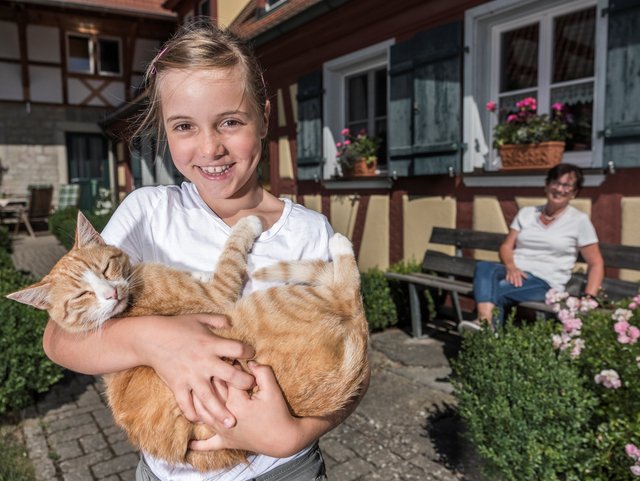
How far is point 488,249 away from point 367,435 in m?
2.96

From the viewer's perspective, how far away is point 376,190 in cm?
789

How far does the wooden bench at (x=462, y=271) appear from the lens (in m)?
4.69

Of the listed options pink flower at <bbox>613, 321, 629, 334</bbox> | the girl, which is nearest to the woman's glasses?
pink flower at <bbox>613, 321, 629, 334</bbox>

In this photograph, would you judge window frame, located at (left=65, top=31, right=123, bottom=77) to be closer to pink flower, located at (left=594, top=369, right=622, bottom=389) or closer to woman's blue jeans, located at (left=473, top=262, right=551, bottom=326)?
woman's blue jeans, located at (left=473, top=262, right=551, bottom=326)

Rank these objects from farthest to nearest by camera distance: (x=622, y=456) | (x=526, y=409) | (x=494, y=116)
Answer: (x=494, y=116) → (x=526, y=409) → (x=622, y=456)

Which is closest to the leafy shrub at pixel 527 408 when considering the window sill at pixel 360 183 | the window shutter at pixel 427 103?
the window shutter at pixel 427 103

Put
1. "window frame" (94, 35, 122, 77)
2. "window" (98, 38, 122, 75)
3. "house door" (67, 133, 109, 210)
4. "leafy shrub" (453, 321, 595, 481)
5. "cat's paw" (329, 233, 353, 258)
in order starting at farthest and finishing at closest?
"house door" (67, 133, 109, 210) → "window" (98, 38, 122, 75) → "window frame" (94, 35, 122, 77) → "leafy shrub" (453, 321, 595, 481) → "cat's paw" (329, 233, 353, 258)

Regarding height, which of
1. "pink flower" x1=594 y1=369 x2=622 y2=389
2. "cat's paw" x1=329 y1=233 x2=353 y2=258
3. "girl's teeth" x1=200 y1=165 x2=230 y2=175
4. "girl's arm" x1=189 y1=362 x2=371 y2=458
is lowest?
"pink flower" x1=594 y1=369 x2=622 y2=389

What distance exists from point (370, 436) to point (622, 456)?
179 cm

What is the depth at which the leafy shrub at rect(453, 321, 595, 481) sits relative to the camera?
282 centimetres

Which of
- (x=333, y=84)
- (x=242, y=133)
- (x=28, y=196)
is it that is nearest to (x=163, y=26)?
(x=28, y=196)

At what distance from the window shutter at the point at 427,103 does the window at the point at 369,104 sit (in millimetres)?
978

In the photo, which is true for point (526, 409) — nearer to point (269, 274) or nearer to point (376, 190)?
point (269, 274)

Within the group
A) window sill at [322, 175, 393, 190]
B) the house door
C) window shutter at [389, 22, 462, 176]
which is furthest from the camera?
the house door
